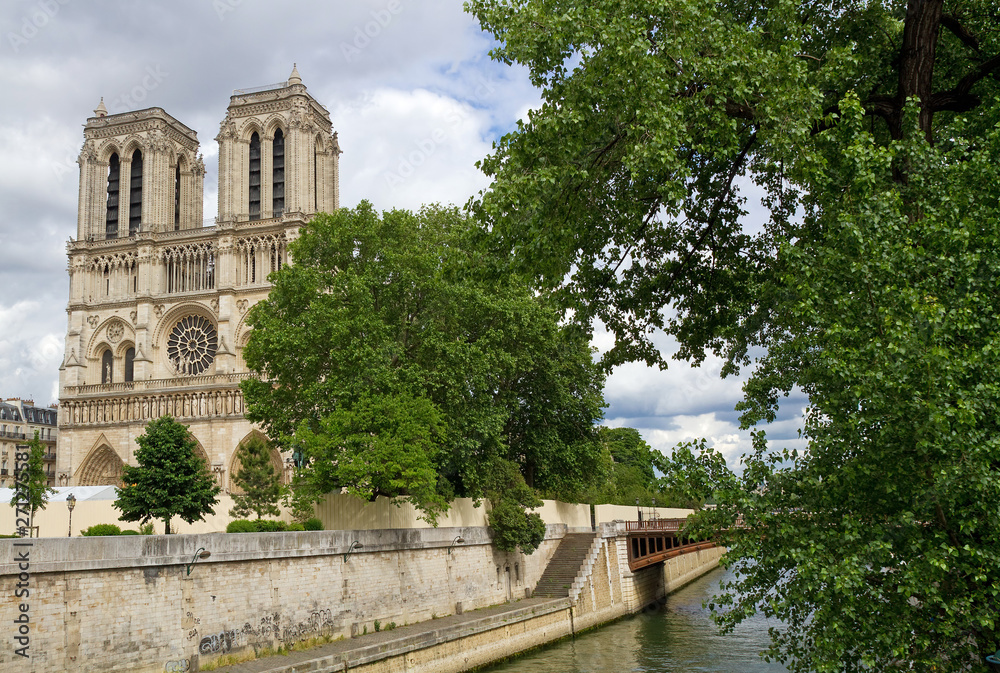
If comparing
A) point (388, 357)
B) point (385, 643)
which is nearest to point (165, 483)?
point (388, 357)

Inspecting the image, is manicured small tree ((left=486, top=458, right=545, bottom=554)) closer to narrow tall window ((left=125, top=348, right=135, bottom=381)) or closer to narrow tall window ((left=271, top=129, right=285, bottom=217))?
narrow tall window ((left=271, top=129, right=285, bottom=217))

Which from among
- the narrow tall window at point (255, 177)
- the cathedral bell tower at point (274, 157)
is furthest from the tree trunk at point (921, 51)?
the narrow tall window at point (255, 177)

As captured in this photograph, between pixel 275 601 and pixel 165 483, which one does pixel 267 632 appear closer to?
pixel 275 601

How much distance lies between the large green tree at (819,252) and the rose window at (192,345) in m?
47.9

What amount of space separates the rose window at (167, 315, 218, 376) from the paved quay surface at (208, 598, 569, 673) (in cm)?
3544

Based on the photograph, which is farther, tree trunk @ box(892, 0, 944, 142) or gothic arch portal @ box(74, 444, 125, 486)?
gothic arch portal @ box(74, 444, 125, 486)

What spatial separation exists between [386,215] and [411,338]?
12.8 ft

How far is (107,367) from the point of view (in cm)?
5775

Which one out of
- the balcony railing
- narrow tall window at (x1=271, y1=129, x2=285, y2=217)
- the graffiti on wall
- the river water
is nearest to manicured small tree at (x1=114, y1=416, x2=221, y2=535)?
the graffiti on wall

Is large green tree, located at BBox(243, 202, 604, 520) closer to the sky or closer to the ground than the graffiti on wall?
closer to the sky

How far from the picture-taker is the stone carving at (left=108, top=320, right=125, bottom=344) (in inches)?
2254

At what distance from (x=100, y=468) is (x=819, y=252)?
54.2 metres

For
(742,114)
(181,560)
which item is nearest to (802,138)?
→ (742,114)

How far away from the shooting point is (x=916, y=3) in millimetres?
9688
